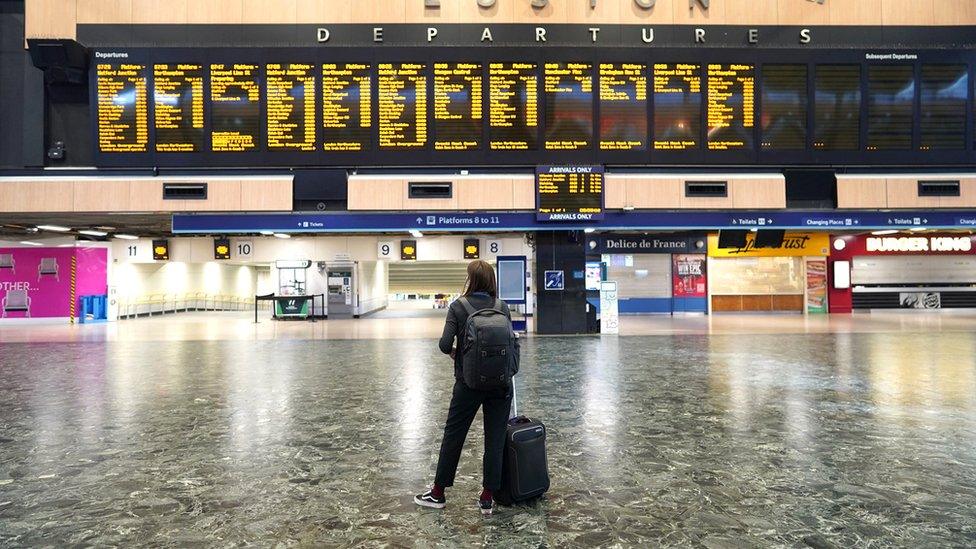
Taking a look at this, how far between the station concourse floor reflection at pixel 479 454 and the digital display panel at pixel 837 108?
490 centimetres

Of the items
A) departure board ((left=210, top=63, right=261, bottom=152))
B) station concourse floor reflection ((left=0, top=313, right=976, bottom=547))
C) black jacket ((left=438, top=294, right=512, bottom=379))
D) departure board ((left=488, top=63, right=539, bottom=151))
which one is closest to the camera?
station concourse floor reflection ((left=0, top=313, right=976, bottom=547))

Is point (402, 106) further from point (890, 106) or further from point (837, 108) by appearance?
point (890, 106)

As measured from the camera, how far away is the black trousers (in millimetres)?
3014

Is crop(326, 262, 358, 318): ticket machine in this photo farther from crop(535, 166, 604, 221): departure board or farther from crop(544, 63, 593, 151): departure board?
Answer: crop(544, 63, 593, 151): departure board

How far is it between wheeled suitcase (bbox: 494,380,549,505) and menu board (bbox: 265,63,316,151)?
9.21 m

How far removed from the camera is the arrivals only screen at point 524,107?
1041 centimetres

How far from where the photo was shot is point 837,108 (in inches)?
427

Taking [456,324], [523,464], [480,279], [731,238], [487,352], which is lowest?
[523,464]

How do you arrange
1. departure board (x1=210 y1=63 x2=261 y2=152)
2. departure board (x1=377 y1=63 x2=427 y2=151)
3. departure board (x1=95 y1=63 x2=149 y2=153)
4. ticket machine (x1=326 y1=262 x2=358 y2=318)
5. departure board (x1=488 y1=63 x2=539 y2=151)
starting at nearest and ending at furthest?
departure board (x1=95 y1=63 x2=149 y2=153), departure board (x1=210 y1=63 x2=261 y2=152), departure board (x1=377 y1=63 x2=427 y2=151), departure board (x1=488 y1=63 x2=539 y2=151), ticket machine (x1=326 y1=262 x2=358 y2=318)

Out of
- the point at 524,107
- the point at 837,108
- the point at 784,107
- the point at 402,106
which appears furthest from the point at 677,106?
the point at 402,106

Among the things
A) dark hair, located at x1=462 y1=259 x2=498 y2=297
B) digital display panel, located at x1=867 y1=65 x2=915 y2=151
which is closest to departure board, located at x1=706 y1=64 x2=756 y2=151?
digital display panel, located at x1=867 y1=65 x2=915 y2=151

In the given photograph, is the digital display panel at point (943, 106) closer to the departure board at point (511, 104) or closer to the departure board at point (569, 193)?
the departure board at point (569, 193)

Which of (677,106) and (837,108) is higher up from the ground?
(677,106)

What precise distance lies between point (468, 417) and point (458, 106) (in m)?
8.82
